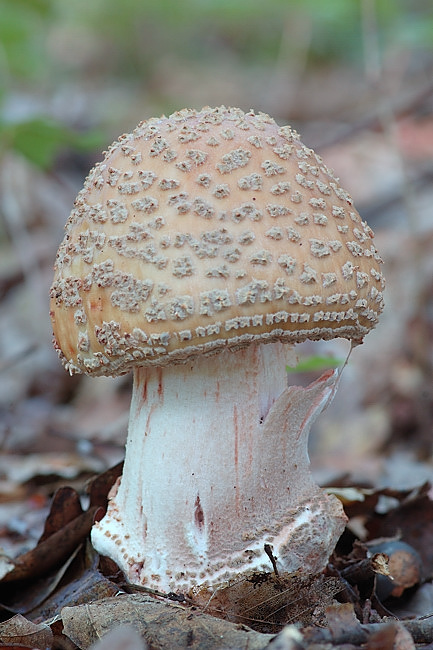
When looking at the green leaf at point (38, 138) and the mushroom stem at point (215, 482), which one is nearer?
the mushroom stem at point (215, 482)

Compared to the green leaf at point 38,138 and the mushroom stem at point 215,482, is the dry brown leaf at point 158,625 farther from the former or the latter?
the green leaf at point 38,138

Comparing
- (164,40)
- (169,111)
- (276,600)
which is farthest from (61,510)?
(164,40)

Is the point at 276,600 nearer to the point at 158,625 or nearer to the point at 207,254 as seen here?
the point at 158,625

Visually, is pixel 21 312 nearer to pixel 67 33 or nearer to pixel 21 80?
pixel 21 80

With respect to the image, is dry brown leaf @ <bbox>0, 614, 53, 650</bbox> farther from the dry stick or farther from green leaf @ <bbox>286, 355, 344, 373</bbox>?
green leaf @ <bbox>286, 355, 344, 373</bbox>

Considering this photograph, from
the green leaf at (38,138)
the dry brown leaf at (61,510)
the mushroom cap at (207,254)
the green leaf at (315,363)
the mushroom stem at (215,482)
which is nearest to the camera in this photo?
the mushroom cap at (207,254)

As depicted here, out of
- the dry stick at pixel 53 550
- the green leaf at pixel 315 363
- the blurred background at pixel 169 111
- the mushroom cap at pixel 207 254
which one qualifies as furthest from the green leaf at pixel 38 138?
the dry stick at pixel 53 550
